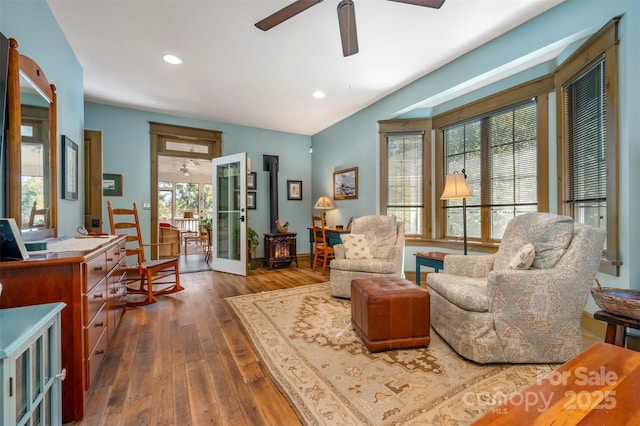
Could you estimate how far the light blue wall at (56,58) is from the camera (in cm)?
172

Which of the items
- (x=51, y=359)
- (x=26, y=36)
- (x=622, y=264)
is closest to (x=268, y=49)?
(x=26, y=36)

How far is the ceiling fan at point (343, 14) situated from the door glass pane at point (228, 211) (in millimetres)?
2855

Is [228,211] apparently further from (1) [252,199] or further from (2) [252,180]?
(2) [252,180]

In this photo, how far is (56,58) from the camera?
2.36m

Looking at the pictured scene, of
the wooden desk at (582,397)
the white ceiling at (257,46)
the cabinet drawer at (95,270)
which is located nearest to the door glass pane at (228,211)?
the white ceiling at (257,46)

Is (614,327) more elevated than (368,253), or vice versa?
(368,253)

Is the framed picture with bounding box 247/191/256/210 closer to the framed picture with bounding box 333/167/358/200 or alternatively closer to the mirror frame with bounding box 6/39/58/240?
the framed picture with bounding box 333/167/358/200

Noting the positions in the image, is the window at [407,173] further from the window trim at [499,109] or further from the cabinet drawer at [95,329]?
the cabinet drawer at [95,329]

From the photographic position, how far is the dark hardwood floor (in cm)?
139

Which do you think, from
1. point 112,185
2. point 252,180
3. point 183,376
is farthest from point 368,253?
point 112,185

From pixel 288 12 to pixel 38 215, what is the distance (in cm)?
231

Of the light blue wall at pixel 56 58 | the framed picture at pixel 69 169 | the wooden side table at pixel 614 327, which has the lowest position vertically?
the wooden side table at pixel 614 327

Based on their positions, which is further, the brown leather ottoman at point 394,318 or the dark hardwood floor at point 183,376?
the brown leather ottoman at point 394,318

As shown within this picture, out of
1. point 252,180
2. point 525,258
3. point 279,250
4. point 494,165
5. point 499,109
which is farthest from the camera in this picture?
point 252,180
